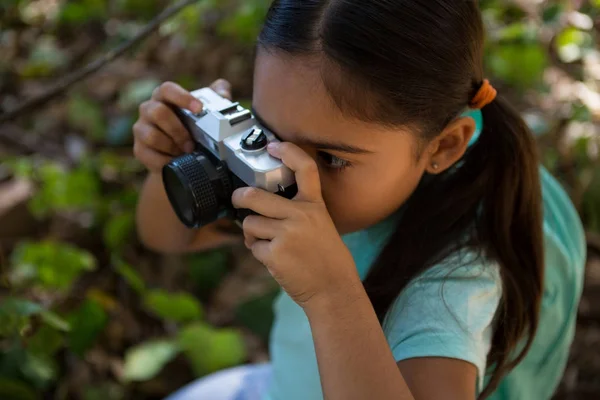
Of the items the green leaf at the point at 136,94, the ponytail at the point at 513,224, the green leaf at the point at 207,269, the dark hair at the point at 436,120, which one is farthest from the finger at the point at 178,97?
the green leaf at the point at 136,94

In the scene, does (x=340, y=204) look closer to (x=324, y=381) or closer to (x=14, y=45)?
(x=324, y=381)

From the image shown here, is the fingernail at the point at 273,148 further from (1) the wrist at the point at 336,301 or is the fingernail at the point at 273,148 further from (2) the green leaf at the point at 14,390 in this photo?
(2) the green leaf at the point at 14,390

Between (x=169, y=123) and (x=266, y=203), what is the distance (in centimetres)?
A: 27

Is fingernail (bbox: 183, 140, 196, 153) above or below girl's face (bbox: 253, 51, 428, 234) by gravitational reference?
below

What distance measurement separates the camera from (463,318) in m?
0.75

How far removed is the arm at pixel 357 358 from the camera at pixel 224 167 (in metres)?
0.13

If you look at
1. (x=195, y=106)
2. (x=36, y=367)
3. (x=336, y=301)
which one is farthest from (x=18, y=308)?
(x=336, y=301)

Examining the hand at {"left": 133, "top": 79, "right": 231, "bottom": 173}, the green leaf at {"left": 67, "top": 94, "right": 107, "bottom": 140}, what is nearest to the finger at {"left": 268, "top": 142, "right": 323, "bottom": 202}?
the hand at {"left": 133, "top": 79, "right": 231, "bottom": 173}

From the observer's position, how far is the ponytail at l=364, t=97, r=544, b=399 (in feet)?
2.69

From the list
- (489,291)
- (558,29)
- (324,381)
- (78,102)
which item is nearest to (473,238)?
(489,291)

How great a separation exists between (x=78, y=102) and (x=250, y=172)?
4.01ft

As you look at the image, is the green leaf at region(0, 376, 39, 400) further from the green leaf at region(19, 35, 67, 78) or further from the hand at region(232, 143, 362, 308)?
the green leaf at region(19, 35, 67, 78)

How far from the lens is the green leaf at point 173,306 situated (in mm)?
1301

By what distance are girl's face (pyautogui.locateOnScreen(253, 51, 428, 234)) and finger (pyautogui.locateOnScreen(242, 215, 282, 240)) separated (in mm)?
101
